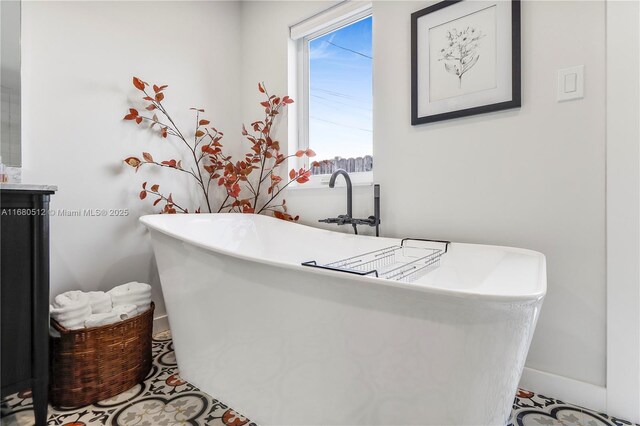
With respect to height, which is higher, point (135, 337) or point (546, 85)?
point (546, 85)

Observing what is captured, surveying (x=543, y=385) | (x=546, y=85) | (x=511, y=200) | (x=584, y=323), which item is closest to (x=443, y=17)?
(x=546, y=85)

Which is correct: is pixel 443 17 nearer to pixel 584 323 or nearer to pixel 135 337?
pixel 584 323

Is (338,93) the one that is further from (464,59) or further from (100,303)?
(100,303)

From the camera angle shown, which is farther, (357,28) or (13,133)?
(357,28)

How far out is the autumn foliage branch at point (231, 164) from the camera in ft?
6.64

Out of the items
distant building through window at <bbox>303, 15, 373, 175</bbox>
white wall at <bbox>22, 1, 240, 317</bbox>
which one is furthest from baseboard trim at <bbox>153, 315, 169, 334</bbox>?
distant building through window at <bbox>303, 15, 373, 175</bbox>

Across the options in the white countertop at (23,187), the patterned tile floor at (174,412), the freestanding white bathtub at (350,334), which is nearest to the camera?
the freestanding white bathtub at (350,334)

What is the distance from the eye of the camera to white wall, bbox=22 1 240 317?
1.58 meters

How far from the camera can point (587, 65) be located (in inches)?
48.2

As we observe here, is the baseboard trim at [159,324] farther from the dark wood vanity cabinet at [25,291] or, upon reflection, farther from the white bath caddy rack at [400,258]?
the white bath caddy rack at [400,258]

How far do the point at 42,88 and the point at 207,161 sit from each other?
3.13 ft

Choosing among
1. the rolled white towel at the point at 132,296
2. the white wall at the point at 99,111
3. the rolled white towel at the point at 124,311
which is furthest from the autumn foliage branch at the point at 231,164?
the rolled white towel at the point at 124,311

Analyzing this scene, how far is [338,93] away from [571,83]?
4.34ft

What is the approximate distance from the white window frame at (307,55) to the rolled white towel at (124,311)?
1185 mm
